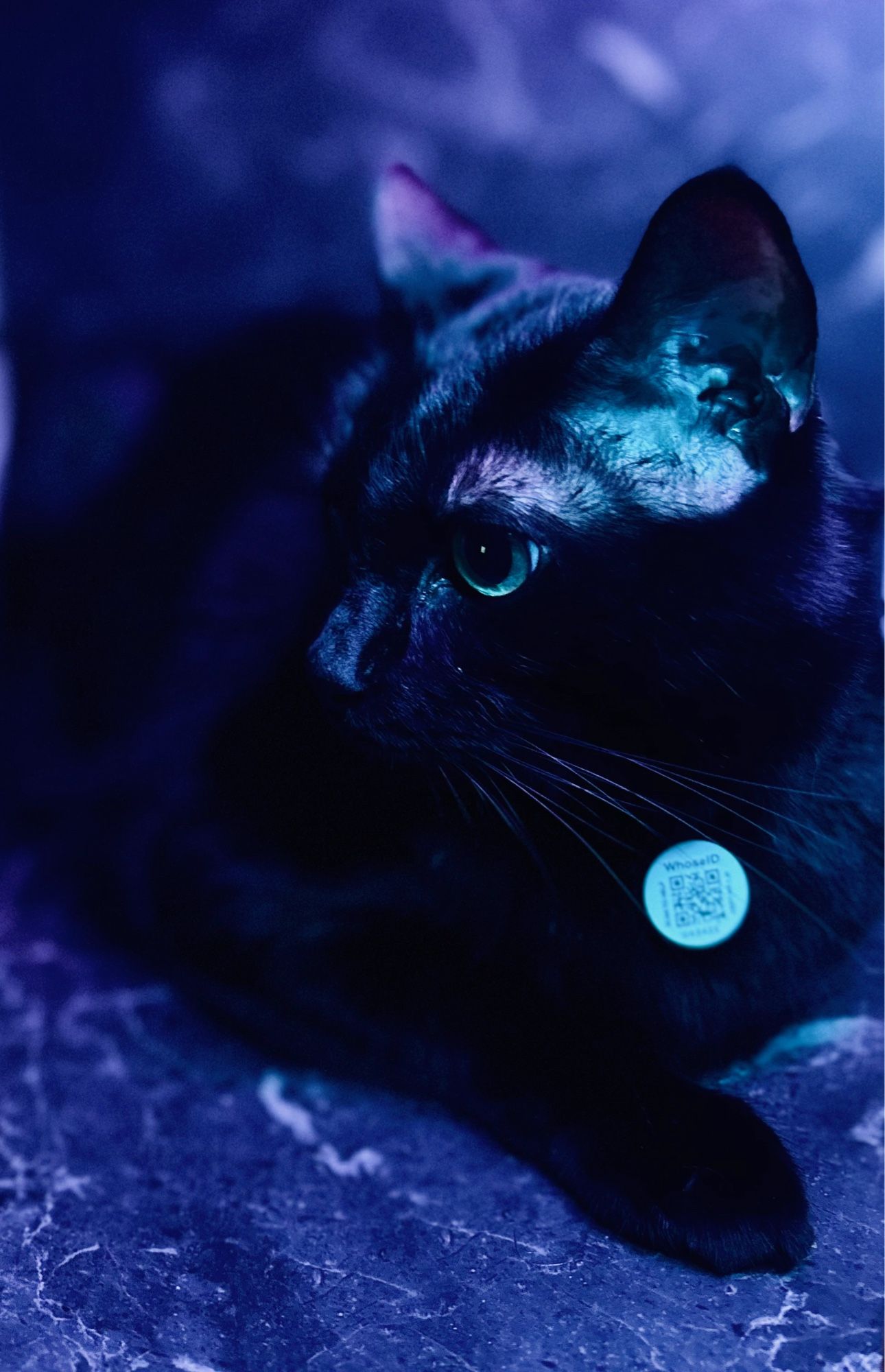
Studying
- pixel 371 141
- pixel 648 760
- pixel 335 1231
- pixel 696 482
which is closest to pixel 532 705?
pixel 648 760

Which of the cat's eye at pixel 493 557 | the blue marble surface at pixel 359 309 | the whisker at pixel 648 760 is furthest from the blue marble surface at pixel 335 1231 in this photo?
the cat's eye at pixel 493 557

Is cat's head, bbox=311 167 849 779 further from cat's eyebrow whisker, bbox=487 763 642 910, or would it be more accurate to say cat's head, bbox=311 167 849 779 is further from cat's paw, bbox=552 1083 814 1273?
cat's paw, bbox=552 1083 814 1273

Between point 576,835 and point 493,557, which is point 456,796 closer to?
point 576,835

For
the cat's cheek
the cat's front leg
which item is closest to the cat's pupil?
the cat's cheek

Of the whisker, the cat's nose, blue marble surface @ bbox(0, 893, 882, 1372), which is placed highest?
the whisker

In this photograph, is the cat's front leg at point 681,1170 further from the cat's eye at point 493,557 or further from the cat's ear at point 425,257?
the cat's ear at point 425,257

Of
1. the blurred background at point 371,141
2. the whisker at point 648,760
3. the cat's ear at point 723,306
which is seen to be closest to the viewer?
the cat's ear at point 723,306
